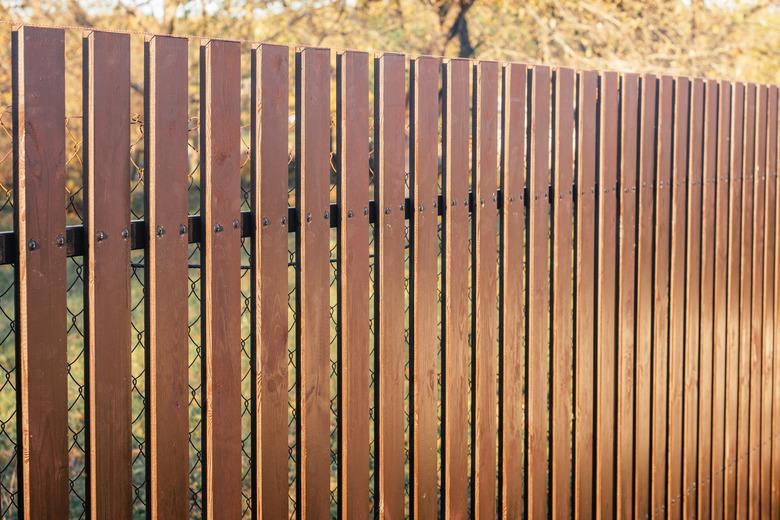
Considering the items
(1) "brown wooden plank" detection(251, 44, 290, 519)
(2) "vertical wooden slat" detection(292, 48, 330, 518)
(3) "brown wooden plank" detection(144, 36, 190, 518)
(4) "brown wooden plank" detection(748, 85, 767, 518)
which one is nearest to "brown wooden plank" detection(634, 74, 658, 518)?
(4) "brown wooden plank" detection(748, 85, 767, 518)

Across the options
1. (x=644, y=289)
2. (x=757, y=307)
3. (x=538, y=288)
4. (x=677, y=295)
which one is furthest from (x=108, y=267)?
(x=757, y=307)

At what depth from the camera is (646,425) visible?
12.7 ft

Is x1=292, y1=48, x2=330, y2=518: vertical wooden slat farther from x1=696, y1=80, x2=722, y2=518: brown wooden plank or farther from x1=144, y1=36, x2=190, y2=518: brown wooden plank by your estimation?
x1=696, y1=80, x2=722, y2=518: brown wooden plank

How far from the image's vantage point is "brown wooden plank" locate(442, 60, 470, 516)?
2885 mm

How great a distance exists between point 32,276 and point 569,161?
2.01 meters

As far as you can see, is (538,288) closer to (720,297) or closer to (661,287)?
(661,287)

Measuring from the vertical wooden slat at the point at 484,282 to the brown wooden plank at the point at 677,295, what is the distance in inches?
46.2

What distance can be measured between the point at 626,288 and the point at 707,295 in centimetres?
69

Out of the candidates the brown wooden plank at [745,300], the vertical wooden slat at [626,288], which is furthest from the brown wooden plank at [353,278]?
the brown wooden plank at [745,300]

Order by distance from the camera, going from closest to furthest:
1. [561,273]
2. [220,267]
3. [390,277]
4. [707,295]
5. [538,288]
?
1. [220,267]
2. [390,277]
3. [538,288]
4. [561,273]
5. [707,295]

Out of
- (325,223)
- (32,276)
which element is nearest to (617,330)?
(325,223)

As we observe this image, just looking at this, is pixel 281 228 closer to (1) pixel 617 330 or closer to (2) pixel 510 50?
(1) pixel 617 330

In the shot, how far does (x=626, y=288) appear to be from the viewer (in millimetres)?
3699

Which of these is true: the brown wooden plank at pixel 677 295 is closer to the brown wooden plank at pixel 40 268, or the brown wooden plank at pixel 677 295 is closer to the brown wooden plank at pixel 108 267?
the brown wooden plank at pixel 108 267
